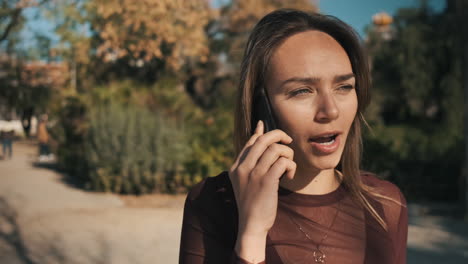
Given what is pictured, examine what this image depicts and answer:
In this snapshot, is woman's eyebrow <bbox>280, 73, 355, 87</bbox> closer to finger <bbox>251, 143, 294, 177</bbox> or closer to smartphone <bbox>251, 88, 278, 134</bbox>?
smartphone <bbox>251, 88, 278, 134</bbox>

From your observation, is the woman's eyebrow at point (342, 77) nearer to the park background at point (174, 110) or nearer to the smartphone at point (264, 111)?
the smartphone at point (264, 111)

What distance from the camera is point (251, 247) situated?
4.11ft

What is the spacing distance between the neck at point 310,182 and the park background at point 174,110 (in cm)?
513

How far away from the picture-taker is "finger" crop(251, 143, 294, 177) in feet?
4.13

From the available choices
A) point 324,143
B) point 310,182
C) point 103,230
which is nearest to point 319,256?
point 310,182

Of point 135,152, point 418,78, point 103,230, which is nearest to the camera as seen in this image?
point 103,230

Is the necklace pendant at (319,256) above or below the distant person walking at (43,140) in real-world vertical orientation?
above

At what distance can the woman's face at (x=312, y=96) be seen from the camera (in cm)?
142

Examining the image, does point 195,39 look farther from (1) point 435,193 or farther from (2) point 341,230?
(2) point 341,230

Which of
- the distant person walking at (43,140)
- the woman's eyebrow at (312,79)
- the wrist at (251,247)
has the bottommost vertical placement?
the distant person walking at (43,140)

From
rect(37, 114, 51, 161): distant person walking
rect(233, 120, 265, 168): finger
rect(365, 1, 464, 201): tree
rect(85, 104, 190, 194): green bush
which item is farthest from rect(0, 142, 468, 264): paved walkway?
rect(37, 114, 51, 161): distant person walking

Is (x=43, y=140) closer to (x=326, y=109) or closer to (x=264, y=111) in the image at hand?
(x=264, y=111)

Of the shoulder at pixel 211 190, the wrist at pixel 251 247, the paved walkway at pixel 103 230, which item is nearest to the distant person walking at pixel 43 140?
the paved walkway at pixel 103 230

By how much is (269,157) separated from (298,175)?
1.06 ft
